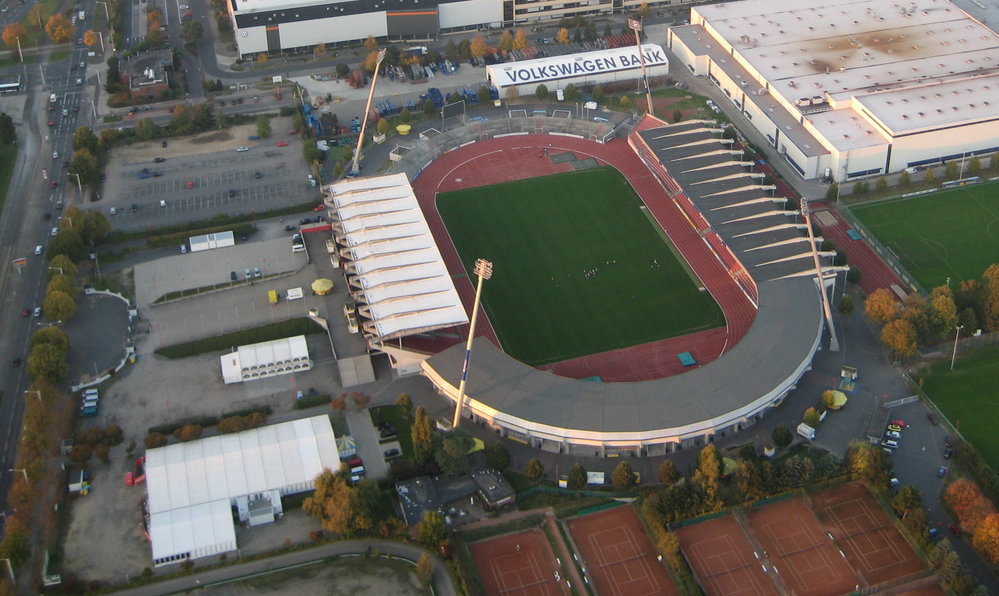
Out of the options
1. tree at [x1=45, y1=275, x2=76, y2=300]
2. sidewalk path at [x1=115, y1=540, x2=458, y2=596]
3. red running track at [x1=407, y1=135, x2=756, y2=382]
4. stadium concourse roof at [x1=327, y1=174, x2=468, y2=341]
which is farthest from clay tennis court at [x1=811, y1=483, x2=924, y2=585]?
tree at [x1=45, y1=275, x2=76, y2=300]

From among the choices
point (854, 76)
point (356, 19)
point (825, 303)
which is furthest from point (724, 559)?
point (356, 19)

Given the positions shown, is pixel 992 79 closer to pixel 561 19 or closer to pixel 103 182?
pixel 561 19

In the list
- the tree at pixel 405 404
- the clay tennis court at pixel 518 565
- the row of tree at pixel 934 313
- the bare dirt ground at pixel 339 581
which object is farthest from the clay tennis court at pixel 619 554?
the row of tree at pixel 934 313

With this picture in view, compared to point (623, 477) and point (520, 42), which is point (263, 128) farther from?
point (623, 477)

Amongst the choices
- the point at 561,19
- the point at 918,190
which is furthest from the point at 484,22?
the point at 918,190

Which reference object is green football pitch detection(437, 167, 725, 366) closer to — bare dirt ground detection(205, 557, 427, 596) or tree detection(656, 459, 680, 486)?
A: tree detection(656, 459, 680, 486)

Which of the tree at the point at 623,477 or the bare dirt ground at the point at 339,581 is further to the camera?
the tree at the point at 623,477

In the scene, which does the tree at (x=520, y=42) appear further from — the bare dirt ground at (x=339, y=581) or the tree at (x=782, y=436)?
the bare dirt ground at (x=339, y=581)
